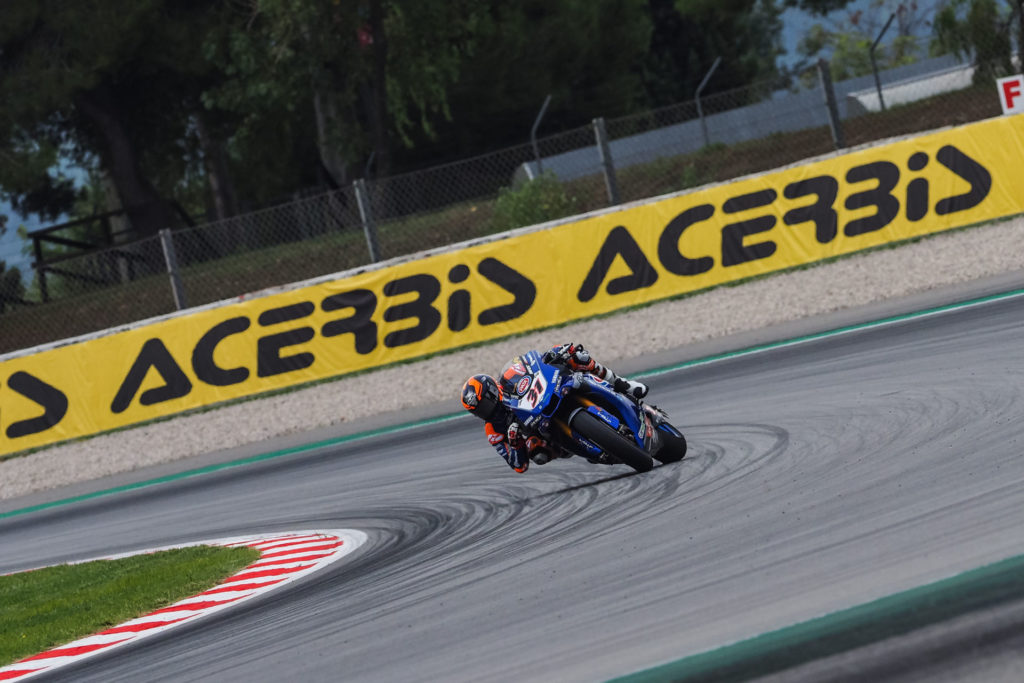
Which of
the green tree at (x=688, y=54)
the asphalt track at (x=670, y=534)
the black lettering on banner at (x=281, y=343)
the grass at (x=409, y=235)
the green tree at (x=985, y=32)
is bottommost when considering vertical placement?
the asphalt track at (x=670, y=534)

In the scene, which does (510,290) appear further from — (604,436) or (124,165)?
(124,165)

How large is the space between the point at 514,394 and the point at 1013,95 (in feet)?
33.3

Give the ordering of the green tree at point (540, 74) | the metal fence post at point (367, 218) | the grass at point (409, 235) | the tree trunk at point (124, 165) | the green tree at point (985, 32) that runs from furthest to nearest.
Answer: the green tree at point (540, 74) < the tree trunk at point (124, 165) < the green tree at point (985, 32) < the grass at point (409, 235) < the metal fence post at point (367, 218)

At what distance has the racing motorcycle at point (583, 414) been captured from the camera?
8.60 meters

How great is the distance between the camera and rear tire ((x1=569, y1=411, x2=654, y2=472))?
336 inches

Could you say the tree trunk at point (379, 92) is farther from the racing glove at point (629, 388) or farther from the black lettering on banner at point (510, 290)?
the racing glove at point (629, 388)

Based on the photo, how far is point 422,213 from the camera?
702 inches

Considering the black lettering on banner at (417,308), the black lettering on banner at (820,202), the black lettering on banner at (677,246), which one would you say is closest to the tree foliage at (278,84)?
the black lettering on banner at (417,308)

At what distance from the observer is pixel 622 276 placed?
15805 millimetres

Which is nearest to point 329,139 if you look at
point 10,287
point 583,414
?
point 10,287

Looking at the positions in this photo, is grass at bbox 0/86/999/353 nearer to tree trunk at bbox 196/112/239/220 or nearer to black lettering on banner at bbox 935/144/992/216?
black lettering on banner at bbox 935/144/992/216

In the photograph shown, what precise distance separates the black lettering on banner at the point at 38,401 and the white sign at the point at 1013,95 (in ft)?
39.1

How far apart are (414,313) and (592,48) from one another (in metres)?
26.1

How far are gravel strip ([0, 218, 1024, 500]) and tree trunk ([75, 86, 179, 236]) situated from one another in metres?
14.7
